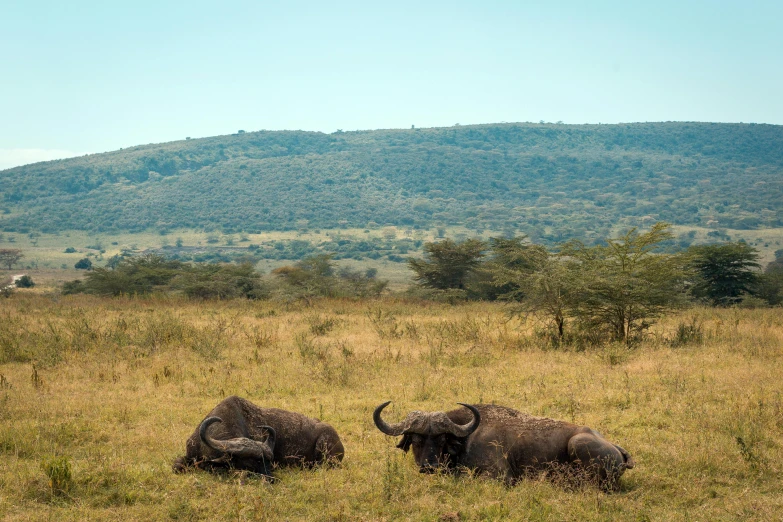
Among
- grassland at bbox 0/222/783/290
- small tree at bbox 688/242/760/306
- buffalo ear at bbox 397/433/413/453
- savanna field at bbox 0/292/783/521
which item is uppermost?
buffalo ear at bbox 397/433/413/453

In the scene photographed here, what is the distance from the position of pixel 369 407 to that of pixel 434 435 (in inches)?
124

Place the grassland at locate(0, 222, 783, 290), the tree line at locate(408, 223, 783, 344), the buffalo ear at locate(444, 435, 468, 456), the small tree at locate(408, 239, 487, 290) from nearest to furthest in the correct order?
the buffalo ear at locate(444, 435, 468, 456) → the tree line at locate(408, 223, 783, 344) → the small tree at locate(408, 239, 487, 290) → the grassland at locate(0, 222, 783, 290)

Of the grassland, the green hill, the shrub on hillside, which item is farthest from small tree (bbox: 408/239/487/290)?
the green hill

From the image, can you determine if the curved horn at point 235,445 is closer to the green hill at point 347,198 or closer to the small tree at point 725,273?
the small tree at point 725,273

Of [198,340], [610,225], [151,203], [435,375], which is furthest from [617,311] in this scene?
[151,203]

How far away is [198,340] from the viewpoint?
15.6 metres

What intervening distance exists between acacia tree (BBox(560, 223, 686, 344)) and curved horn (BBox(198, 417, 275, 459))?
10446 mm

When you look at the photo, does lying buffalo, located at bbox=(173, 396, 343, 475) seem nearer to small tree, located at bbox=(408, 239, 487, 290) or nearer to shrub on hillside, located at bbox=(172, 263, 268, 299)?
shrub on hillside, located at bbox=(172, 263, 268, 299)

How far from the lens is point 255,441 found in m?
7.52

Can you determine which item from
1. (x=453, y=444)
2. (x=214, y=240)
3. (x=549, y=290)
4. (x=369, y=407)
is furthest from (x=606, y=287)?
(x=214, y=240)

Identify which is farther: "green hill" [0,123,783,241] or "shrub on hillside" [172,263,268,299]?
"green hill" [0,123,783,241]

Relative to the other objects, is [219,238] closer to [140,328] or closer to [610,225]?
[610,225]

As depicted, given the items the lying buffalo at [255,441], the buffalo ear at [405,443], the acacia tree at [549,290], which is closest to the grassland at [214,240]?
the acacia tree at [549,290]

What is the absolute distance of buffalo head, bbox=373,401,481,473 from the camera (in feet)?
24.1
